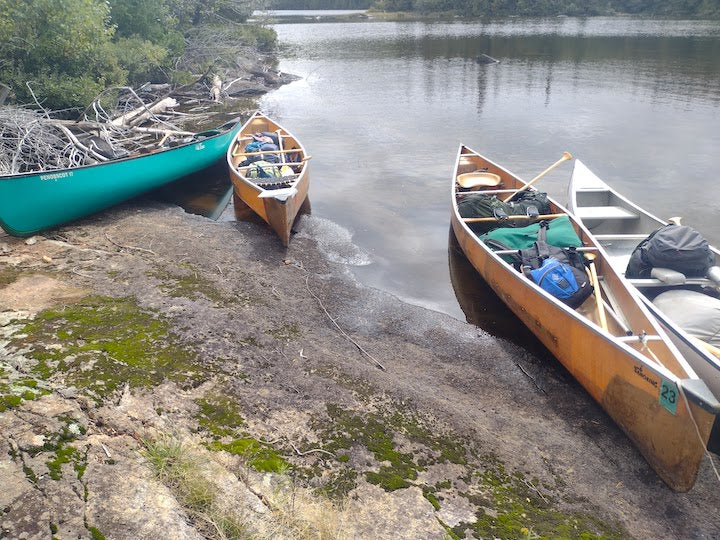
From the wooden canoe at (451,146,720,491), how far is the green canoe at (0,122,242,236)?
689 cm

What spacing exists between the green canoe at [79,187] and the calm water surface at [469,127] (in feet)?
10.4

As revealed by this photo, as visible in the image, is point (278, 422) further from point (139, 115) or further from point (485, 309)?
point (139, 115)

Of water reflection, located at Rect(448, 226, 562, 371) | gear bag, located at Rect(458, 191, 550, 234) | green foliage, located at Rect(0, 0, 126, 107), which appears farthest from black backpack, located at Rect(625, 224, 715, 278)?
green foliage, located at Rect(0, 0, 126, 107)

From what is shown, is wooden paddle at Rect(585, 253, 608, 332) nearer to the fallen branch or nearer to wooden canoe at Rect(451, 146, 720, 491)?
wooden canoe at Rect(451, 146, 720, 491)

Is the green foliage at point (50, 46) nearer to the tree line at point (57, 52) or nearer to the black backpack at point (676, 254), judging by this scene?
the tree line at point (57, 52)

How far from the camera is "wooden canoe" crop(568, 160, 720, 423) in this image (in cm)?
559

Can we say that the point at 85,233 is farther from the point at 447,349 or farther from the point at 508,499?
the point at 508,499

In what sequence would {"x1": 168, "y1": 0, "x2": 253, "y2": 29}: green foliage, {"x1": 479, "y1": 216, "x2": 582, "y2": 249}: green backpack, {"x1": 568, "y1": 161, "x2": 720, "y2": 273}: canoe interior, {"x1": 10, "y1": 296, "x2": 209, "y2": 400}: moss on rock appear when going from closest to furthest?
1. {"x1": 10, "y1": 296, "x2": 209, "y2": 400}: moss on rock
2. {"x1": 479, "y1": 216, "x2": 582, "y2": 249}: green backpack
3. {"x1": 568, "y1": 161, "x2": 720, "y2": 273}: canoe interior
4. {"x1": 168, "y1": 0, "x2": 253, "y2": 29}: green foliage

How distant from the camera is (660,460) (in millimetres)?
5023

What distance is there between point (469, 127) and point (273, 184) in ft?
34.5

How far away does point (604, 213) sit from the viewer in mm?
9812

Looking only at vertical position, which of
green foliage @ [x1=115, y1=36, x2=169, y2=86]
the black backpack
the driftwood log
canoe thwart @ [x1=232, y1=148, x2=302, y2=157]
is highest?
green foliage @ [x1=115, y1=36, x2=169, y2=86]

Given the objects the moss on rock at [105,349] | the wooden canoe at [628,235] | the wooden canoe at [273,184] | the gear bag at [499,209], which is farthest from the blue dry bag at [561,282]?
the moss on rock at [105,349]

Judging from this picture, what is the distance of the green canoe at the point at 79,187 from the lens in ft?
27.7
